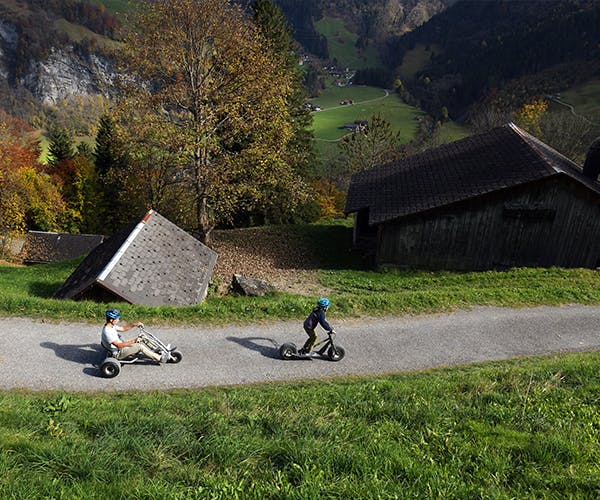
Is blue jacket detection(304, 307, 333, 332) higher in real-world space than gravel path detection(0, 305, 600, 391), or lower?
higher

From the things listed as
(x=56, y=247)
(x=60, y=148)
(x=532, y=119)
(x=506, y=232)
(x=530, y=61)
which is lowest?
(x=56, y=247)

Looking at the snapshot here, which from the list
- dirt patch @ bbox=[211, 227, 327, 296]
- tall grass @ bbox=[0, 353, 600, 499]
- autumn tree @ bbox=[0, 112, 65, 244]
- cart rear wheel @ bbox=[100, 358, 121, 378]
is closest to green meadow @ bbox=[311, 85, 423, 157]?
autumn tree @ bbox=[0, 112, 65, 244]

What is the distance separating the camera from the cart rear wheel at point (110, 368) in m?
10.8

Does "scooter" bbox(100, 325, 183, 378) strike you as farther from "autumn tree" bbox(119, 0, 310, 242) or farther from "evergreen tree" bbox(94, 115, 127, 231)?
"evergreen tree" bbox(94, 115, 127, 231)

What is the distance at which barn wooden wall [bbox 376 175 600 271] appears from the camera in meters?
22.4

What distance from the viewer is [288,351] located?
40.1 feet

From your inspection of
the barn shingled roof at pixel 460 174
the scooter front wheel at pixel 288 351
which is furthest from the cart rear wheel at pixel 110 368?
the barn shingled roof at pixel 460 174

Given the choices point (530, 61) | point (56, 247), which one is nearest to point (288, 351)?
point (56, 247)

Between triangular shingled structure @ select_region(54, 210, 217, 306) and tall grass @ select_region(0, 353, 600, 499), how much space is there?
618 centimetres

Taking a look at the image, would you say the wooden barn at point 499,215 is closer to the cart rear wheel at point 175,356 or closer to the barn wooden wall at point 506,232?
the barn wooden wall at point 506,232

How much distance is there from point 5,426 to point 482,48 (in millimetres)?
203643

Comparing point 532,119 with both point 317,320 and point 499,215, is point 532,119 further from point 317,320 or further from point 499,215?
point 317,320

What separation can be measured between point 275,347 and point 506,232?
16.7 metres

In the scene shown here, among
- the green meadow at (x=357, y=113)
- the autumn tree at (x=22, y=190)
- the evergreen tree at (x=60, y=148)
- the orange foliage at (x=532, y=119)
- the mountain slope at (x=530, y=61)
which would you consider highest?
the mountain slope at (x=530, y=61)
